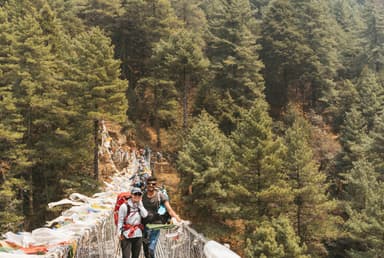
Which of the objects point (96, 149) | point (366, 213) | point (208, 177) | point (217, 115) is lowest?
point (366, 213)

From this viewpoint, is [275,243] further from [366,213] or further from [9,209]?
[9,209]

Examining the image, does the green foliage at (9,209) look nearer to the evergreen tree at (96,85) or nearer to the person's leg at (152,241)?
the evergreen tree at (96,85)

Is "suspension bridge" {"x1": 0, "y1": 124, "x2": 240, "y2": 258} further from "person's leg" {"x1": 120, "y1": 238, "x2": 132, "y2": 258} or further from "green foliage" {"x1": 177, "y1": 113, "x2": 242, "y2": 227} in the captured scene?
"green foliage" {"x1": 177, "y1": 113, "x2": 242, "y2": 227}

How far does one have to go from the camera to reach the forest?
59.7 feet

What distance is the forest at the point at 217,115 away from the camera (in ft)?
59.7

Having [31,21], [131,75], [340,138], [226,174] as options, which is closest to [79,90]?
[31,21]

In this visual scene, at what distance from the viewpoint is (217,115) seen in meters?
27.8

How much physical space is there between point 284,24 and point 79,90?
2080cm

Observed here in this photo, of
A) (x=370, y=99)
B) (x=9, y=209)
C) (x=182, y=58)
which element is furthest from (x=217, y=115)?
(x=9, y=209)

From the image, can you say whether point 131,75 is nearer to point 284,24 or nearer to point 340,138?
point 284,24

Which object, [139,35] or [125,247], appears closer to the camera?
[125,247]

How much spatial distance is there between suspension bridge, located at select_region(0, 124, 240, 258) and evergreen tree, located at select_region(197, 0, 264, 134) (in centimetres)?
2019

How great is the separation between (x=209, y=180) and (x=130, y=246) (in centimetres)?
1403

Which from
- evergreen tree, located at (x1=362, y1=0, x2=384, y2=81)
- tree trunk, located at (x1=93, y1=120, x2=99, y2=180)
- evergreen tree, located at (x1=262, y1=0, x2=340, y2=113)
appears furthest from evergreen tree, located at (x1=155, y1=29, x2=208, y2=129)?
evergreen tree, located at (x1=362, y1=0, x2=384, y2=81)
